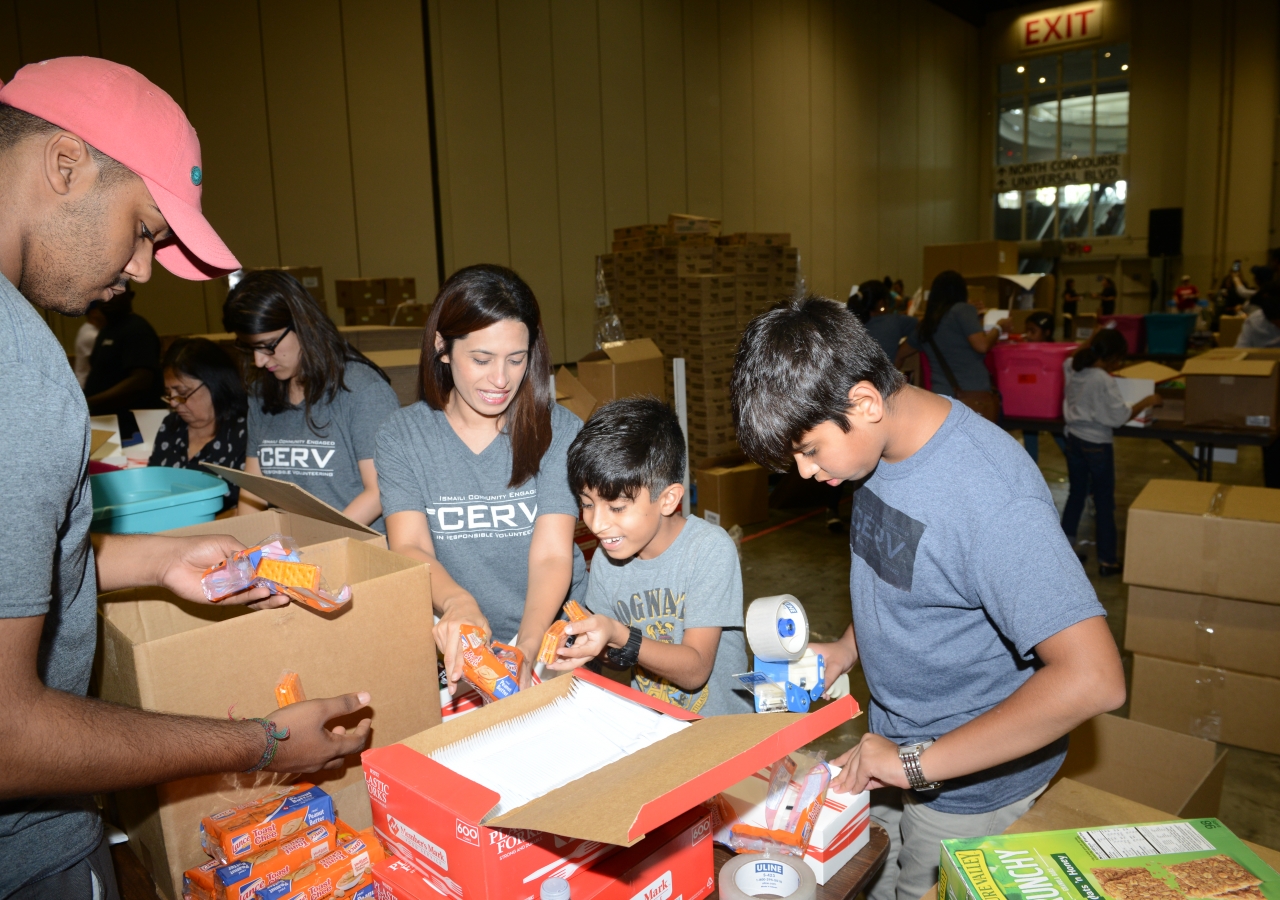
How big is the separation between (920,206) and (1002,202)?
272cm

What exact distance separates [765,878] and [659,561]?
0.78 m

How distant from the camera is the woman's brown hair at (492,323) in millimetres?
1678

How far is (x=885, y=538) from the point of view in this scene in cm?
131

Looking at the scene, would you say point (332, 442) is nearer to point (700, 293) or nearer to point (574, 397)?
point (574, 397)

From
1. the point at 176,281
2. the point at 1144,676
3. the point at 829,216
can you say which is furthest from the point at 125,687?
the point at 829,216

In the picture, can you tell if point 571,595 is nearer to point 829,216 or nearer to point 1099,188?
point 829,216

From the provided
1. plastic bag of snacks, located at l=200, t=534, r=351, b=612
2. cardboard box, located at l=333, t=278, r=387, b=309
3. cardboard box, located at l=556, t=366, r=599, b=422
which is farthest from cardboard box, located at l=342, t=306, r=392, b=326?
plastic bag of snacks, located at l=200, t=534, r=351, b=612

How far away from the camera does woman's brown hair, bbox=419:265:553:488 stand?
5.50 feet

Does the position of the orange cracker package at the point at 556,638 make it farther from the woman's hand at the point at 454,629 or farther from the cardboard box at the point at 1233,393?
the cardboard box at the point at 1233,393

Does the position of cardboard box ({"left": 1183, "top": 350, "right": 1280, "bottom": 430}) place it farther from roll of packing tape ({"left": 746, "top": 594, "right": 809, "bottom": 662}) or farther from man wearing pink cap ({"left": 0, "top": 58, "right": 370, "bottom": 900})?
man wearing pink cap ({"left": 0, "top": 58, "right": 370, "bottom": 900})

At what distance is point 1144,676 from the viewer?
10.3ft

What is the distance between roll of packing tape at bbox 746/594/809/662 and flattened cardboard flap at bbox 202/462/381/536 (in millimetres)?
711

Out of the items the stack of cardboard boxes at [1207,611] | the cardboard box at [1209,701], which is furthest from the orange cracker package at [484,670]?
the cardboard box at [1209,701]

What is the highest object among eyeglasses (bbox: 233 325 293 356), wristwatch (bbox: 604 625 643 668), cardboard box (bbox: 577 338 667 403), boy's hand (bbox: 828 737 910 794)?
eyeglasses (bbox: 233 325 293 356)
